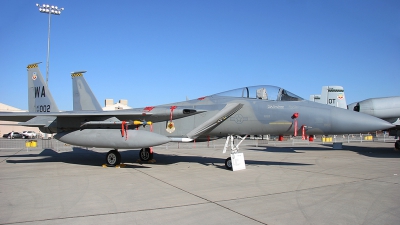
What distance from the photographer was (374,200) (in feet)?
18.2

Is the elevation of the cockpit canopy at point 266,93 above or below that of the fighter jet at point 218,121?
above

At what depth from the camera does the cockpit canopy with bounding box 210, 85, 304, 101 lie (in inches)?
389

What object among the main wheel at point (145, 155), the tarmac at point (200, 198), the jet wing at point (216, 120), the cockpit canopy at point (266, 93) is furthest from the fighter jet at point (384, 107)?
Answer: the main wheel at point (145, 155)

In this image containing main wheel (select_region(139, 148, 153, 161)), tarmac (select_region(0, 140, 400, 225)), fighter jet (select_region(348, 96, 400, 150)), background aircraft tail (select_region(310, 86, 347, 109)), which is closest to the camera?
tarmac (select_region(0, 140, 400, 225))

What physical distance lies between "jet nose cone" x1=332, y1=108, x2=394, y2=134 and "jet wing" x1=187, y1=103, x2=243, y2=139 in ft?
10.0

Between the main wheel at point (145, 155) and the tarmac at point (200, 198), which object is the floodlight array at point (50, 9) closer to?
the main wheel at point (145, 155)

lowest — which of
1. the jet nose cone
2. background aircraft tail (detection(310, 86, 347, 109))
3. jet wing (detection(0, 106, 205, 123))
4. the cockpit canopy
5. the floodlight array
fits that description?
the jet nose cone

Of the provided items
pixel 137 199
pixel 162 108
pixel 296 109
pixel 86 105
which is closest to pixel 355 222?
pixel 137 199

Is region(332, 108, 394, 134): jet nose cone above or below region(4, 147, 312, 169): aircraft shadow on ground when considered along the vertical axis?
above

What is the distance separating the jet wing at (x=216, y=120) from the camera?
9750 mm

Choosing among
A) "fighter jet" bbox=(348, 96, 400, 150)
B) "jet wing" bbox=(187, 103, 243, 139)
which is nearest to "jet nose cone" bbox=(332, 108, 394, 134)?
"jet wing" bbox=(187, 103, 243, 139)

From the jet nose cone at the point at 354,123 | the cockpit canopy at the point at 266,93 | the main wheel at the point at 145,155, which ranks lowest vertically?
the main wheel at the point at 145,155

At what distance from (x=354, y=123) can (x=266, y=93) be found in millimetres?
2888

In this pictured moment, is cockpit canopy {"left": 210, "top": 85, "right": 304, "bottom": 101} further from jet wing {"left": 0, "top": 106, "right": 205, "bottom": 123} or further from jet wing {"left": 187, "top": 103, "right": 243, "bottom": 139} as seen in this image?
jet wing {"left": 0, "top": 106, "right": 205, "bottom": 123}
